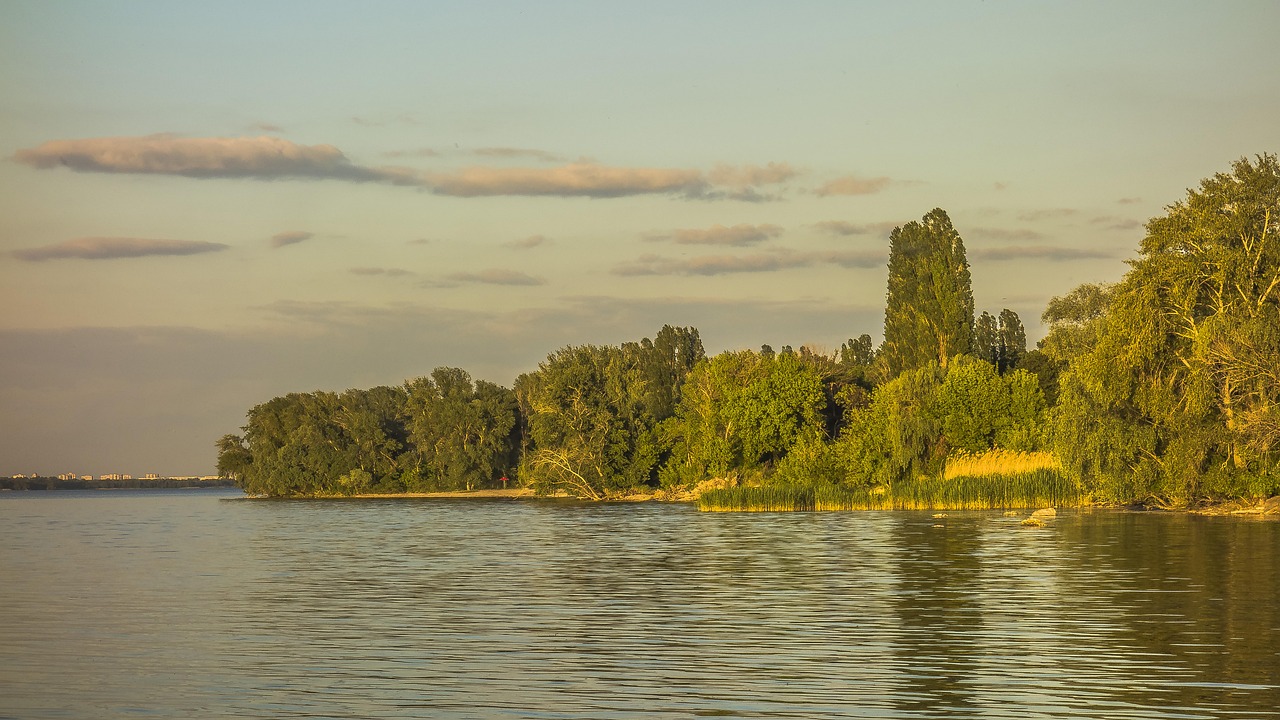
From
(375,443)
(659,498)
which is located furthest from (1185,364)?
(375,443)

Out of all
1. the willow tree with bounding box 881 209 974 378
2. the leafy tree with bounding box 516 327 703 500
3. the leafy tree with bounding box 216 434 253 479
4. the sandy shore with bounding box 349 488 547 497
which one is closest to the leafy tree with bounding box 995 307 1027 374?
the willow tree with bounding box 881 209 974 378

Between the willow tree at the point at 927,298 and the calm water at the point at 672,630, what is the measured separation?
141ft

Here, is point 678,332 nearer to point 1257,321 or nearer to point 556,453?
point 556,453

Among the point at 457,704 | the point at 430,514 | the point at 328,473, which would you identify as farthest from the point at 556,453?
the point at 457,704

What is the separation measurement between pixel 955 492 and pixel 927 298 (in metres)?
A: 28.4

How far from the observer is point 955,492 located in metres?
60.3

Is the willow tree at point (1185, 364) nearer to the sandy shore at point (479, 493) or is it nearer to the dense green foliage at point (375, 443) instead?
the sandy shore at point (479, 493)

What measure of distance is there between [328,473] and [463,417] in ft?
54.0

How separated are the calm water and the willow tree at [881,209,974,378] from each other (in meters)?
42.8

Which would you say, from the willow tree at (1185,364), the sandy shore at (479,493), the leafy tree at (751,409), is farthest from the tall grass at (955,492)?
the sandy shore at (479,493)

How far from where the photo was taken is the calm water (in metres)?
15.3

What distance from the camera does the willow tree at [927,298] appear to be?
8562cm

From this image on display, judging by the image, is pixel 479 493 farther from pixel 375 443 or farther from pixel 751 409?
pixel 751 409

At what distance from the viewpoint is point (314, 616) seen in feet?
79.7
